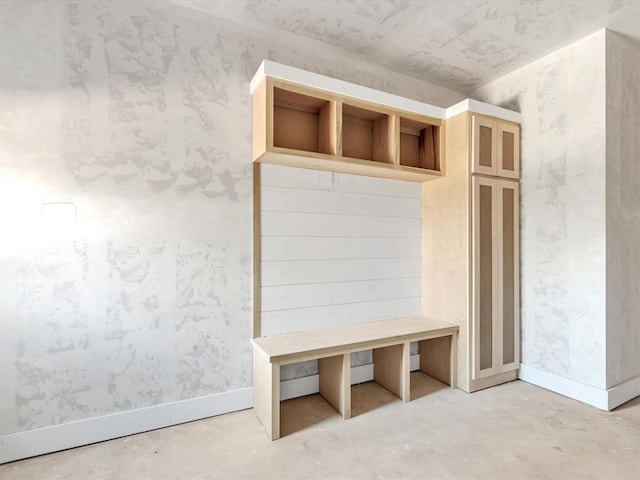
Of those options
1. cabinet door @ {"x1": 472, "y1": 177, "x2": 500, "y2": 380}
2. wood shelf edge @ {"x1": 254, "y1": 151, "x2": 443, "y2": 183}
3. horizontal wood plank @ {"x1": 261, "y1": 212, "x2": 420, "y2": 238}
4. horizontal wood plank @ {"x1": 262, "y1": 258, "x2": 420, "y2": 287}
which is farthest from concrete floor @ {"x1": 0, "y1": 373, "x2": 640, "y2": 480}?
wood shelf edge @ {"x1": 254, "y1": 151, "x2": 443, "y2": 183}

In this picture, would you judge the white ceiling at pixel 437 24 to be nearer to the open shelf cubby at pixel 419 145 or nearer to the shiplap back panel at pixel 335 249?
the open shelf cubby at pixel 419 145

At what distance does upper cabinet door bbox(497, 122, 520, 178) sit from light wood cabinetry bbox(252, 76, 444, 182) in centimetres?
47

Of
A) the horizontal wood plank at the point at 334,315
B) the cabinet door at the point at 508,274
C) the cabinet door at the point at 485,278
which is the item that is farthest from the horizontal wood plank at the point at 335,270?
the cabinet door at the point at 508,274

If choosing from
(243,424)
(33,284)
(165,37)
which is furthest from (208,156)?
(243,424)

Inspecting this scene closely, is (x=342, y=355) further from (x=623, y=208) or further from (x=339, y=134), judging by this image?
(x=623, y=208)

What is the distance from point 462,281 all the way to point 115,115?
264 centimetres

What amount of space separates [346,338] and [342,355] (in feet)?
0.42

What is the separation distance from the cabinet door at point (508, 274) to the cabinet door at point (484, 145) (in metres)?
0.18

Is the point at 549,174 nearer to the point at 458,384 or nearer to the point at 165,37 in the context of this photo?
the point at 458,384

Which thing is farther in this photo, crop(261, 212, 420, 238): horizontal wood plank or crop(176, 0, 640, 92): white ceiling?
crop(261, 212, 420, 238): horizontal wood plank

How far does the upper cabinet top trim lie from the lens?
2.23 m

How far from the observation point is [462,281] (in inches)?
108

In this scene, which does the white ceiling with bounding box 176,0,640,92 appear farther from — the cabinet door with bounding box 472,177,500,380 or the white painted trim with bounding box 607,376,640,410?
the white painted trim with bounding box 607,376,640,410

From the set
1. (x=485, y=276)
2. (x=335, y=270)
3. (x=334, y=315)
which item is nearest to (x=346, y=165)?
(x=335, y=270)
